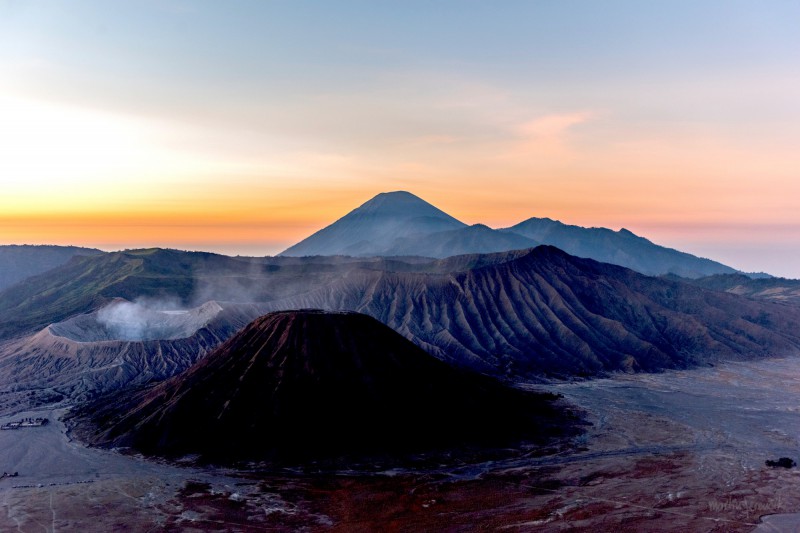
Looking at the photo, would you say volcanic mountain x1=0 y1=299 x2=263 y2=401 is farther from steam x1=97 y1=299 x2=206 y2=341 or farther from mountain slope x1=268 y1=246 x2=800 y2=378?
mountain slope x1=268 y1=246 x2=800 y2=378

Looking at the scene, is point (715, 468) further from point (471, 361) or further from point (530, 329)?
point (530, 329)

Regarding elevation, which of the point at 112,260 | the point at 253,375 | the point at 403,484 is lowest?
the point at 403,484

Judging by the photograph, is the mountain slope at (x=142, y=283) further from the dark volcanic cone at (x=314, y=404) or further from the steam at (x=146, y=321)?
the dark volcanic cone at (x=314, y=404)

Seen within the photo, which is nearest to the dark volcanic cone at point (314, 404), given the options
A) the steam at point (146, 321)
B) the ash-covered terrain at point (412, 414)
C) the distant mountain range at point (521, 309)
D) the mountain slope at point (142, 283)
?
the ash-covered terrain at point (412, 414)

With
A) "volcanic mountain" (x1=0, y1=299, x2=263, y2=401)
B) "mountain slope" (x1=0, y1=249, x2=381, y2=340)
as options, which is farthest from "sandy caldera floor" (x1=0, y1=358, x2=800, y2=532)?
"mountain slope" (x1=0, y1=249, x2=381, y2=340)

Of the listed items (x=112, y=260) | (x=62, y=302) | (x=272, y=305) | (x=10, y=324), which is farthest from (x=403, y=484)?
(x=112, y=260)
